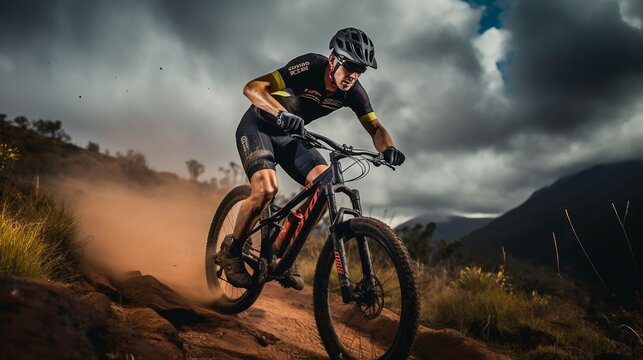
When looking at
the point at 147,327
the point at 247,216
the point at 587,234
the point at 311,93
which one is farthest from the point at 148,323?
the point at 587,234

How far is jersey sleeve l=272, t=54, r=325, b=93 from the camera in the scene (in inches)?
177

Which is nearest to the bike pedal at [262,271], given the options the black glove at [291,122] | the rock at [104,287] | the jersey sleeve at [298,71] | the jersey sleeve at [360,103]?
the rock at [104,287]

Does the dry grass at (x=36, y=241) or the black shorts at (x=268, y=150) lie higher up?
the black shorts at (x=268, y=150)

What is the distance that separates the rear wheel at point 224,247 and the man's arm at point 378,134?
5.96ft

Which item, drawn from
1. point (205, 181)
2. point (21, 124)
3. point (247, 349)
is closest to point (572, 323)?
point (247, 349)

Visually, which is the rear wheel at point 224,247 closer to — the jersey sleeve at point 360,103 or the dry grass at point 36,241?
the dry grass at point 36,241

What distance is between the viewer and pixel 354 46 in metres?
4.16

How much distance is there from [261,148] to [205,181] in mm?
23945

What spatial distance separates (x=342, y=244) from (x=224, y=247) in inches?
72.7

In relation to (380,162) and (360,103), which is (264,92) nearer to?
(360,103)

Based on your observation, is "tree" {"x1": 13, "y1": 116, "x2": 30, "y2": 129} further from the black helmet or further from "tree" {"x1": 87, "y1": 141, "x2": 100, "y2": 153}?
the black helmet

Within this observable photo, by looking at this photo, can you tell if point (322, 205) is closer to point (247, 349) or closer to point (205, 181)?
point (247, 349)

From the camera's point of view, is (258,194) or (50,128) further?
(50,128)

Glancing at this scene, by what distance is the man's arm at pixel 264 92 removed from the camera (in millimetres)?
3961
